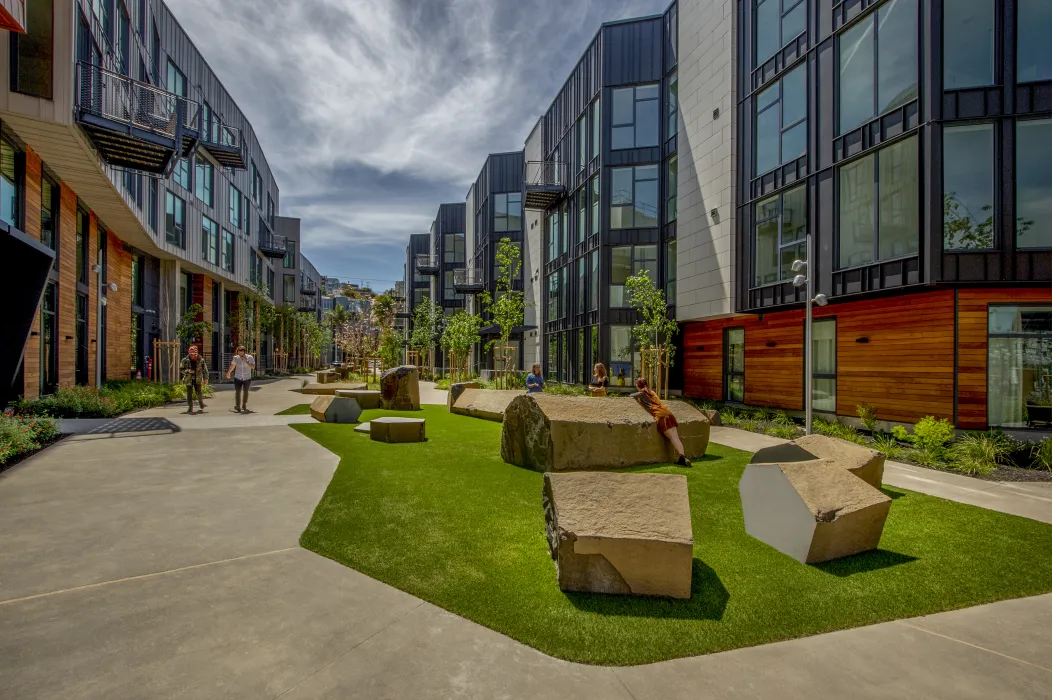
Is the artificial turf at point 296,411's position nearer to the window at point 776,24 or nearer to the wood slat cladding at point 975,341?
the wood slat cladding at point 975,341

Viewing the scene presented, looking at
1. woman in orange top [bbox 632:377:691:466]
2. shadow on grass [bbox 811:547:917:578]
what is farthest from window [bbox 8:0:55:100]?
shadow on grass [bbox 811:547:917:578]

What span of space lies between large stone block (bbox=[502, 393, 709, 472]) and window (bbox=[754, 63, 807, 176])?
434 inches

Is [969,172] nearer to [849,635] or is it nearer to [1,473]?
[849,635]

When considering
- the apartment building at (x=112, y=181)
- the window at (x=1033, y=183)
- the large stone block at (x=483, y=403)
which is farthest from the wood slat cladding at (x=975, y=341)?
the apartment building at (x=112, y=181)

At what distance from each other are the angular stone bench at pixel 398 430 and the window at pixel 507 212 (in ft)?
105

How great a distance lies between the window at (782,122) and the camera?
14.9m

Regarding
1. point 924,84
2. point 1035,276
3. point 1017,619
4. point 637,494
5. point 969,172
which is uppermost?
point 924,84

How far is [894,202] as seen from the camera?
11.9 m

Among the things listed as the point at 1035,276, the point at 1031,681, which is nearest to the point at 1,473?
the point at 1031,681

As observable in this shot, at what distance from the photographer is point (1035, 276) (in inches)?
409

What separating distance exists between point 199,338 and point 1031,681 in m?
32.5

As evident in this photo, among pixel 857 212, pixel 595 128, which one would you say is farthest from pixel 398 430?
pixel 595 128

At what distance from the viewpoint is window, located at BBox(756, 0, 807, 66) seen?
15055 millimetres

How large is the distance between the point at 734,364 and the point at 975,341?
805cm
